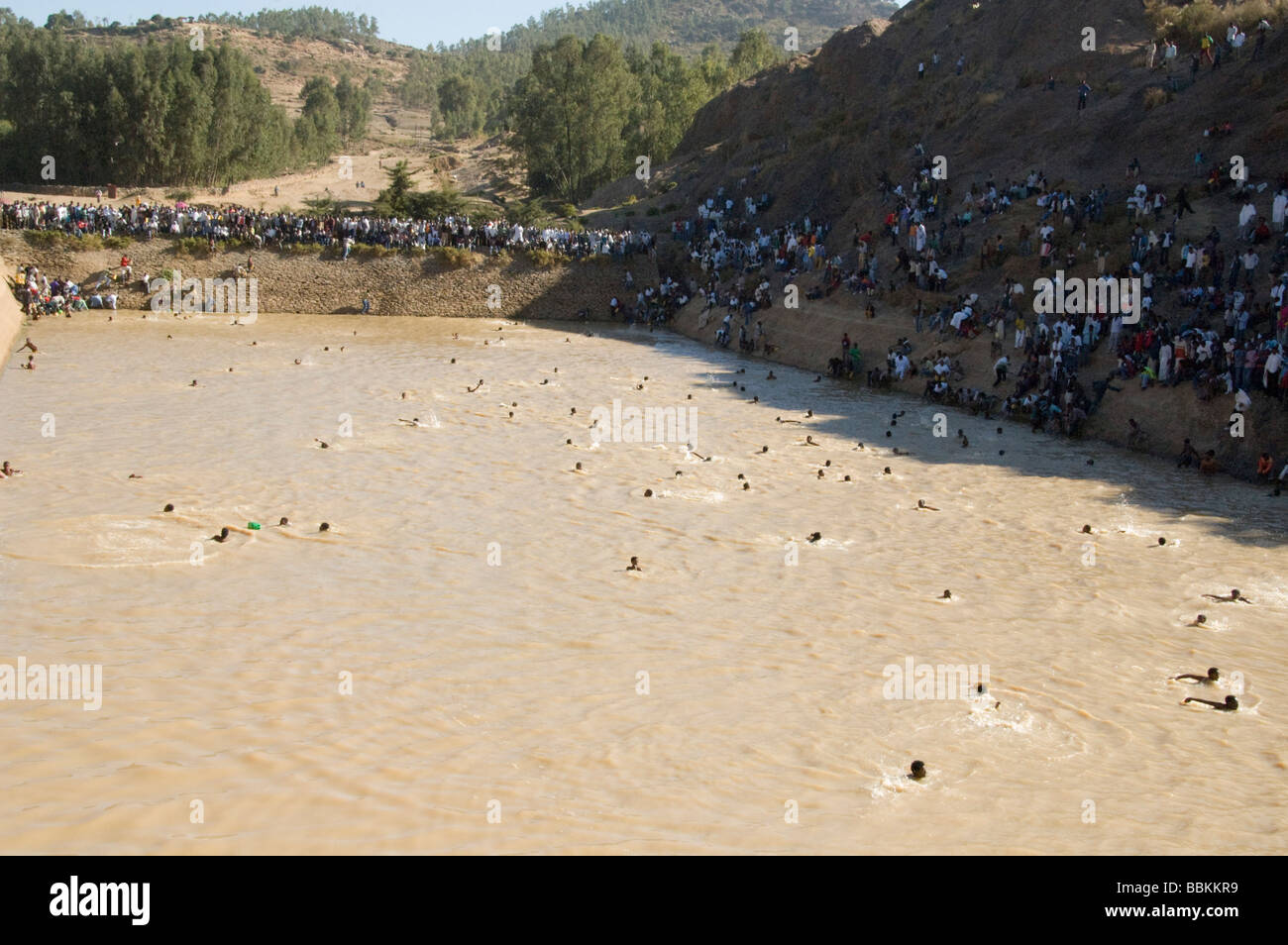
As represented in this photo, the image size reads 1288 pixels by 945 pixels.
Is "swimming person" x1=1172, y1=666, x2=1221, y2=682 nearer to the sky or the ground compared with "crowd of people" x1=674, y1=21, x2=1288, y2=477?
nearer to the ground

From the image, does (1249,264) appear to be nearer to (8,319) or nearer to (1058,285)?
(1058,285)

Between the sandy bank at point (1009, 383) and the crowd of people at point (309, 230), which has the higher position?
the crowd of people at point (309, 230)

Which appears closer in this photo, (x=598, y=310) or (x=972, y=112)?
(x=972, y=112)

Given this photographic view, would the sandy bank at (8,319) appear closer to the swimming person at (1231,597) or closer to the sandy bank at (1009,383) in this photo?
the sandy bank at (1009,383)

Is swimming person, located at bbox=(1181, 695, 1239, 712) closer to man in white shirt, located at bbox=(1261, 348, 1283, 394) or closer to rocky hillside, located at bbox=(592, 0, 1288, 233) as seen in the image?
man in white shirt, located at bbox=(1261, 348, 1283, 394)

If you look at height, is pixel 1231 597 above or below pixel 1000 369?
below

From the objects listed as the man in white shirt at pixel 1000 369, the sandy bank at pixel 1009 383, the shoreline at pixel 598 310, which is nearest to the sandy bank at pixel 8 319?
the shoreline at pixel 598 310

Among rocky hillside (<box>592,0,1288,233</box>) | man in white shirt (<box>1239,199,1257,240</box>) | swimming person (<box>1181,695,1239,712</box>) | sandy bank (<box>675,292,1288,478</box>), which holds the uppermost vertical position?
rocky hillside (<box>592,0,1288,233</box>)

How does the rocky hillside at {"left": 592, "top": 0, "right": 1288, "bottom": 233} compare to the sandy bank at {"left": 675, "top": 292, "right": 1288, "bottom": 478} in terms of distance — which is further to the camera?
the rocky hillside at {"left": 592, "top": 0, "right": 1288, "bottom": 233}

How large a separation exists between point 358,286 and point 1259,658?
114 feet

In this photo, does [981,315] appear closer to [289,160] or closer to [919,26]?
[919,26]

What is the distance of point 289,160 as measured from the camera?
271ft

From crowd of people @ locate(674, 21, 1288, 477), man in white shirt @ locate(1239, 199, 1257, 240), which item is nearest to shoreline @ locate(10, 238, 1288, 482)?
crowd of people @ locate(674, 21, 1288, 477)

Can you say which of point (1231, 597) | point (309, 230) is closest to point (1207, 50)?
point (1231, 597)
